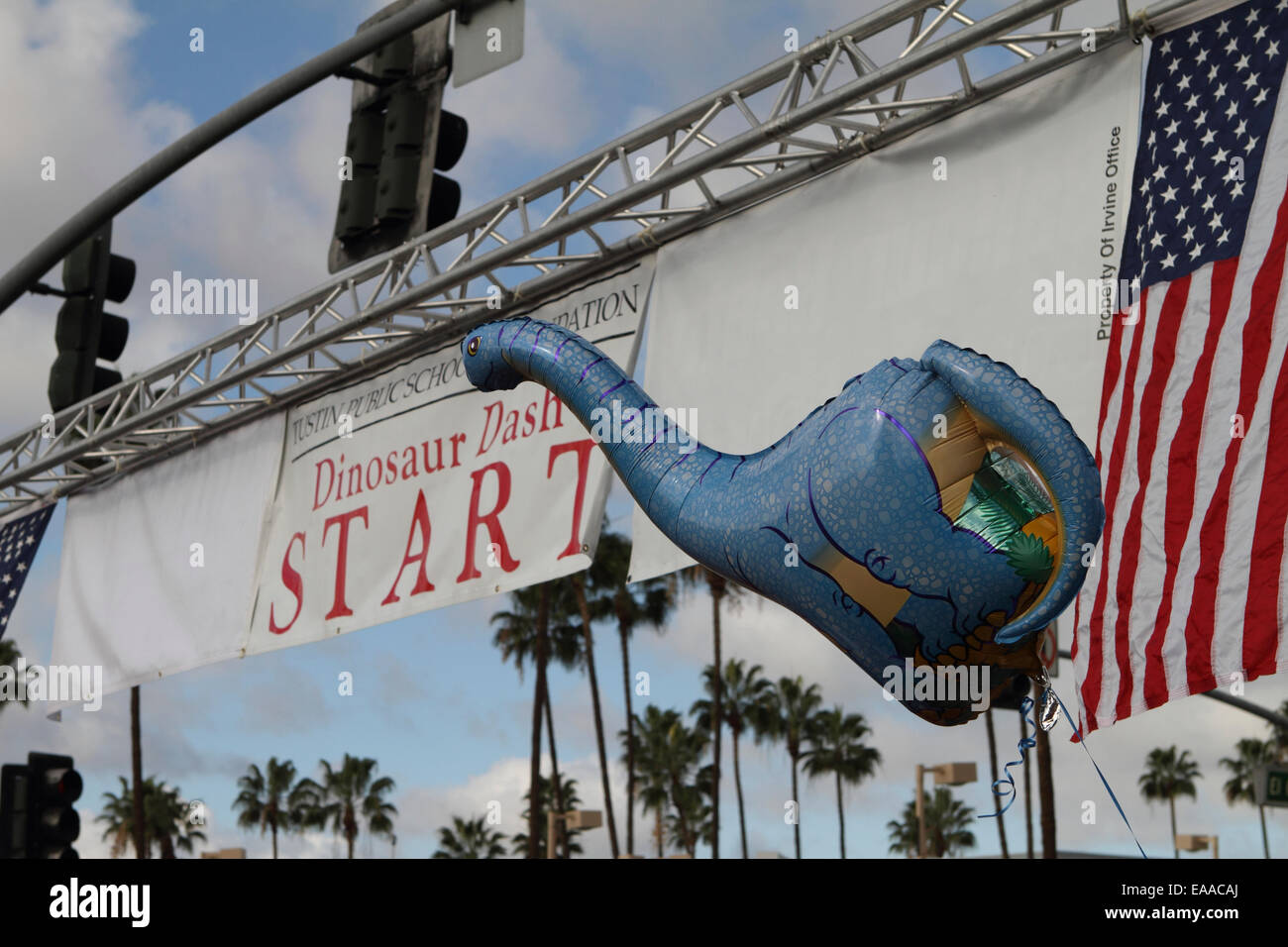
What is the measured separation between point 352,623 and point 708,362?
11.8ft

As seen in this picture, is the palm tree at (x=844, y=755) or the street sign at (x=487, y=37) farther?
the palm tree at (x=844, y=755)

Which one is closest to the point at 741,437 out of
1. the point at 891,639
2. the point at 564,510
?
the point at 564,510

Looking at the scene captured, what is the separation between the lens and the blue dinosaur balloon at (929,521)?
11.0 ft

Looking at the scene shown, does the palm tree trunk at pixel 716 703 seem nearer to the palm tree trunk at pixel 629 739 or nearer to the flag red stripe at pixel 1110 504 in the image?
the palm tree trunk at pixel 629 739

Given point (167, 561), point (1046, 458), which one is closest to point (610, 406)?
point (1046, 458)

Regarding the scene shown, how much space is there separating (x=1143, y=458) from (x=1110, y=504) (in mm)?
271

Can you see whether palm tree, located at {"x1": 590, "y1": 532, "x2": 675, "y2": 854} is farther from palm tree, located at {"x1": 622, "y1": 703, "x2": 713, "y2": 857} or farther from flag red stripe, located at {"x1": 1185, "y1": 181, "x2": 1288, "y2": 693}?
flag red stripe, located at {"x1": 1185, "y1": 181, "x2": 1288, "y2": 693}

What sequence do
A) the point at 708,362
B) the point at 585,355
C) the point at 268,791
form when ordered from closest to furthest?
→ the point at 585,355 < the point at 708,362 < the point at 268,791

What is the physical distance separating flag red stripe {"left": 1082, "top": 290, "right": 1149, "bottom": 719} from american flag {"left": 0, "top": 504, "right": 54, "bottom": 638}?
10.5 m

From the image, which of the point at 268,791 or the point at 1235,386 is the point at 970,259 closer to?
the point at 1235,386

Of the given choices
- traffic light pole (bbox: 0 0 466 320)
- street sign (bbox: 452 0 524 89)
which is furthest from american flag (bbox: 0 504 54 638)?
street sign (bbox: 452 0 524 89)

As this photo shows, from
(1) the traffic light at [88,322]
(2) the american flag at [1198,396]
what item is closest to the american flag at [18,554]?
(1) the traffic light at [88,322]

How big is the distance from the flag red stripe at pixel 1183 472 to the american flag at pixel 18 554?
1083 cm

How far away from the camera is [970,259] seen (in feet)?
25.1
